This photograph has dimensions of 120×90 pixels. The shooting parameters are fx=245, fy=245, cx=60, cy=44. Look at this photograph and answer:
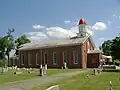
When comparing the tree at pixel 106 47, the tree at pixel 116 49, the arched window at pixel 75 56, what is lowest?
the arched window at pixel 75 56

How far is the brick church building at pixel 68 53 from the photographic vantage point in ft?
178

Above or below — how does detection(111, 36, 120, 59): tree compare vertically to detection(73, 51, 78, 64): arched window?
above


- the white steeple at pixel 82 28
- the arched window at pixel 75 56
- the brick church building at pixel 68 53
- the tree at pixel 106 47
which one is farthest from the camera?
the tree at pixel 106 47

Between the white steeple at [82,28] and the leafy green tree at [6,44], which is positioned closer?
the white steeple at [82,28]

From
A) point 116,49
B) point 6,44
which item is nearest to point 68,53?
point 116,49

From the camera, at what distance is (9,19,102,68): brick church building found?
54.2m

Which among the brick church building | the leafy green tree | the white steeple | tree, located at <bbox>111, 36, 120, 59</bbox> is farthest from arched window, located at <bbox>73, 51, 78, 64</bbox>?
the leafy green tree

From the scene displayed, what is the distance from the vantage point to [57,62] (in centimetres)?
5841

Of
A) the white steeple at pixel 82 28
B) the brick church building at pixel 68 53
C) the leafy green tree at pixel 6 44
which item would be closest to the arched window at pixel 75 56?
the brick church building at pixel 68 53

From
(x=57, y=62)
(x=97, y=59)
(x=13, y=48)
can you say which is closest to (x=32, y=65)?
(x=57, y=62)

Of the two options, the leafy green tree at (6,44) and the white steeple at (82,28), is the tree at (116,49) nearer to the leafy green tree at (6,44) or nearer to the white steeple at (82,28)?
the white steeple at (82,28)

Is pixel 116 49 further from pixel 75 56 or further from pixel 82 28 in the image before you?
pixel 82 28

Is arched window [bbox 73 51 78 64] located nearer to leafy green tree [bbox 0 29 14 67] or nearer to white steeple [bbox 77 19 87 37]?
white steeple [bbox 77 19 87 37]

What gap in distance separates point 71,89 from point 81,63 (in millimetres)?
32322
